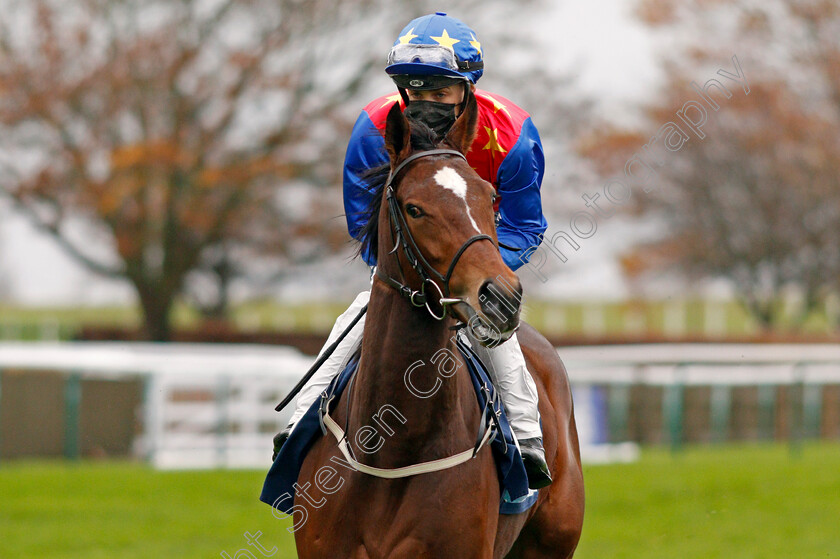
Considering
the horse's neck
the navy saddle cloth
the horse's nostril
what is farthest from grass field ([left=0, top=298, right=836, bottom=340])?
the horse's nostril

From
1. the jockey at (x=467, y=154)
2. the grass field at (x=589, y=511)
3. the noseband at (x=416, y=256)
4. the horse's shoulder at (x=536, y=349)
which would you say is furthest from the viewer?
the grass field at (x=589, y=511)

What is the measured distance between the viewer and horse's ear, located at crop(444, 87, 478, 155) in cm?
348

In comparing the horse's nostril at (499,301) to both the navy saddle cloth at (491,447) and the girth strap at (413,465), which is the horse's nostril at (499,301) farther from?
the navy saddle cloth at (491,447)

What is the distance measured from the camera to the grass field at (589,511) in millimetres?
8469

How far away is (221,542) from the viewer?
28.3 feet

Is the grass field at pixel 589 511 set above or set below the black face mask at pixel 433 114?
below

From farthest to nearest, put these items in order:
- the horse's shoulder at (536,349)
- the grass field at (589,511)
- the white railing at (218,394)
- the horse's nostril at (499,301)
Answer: the white railing at (218,394) → the grass field at (589,511) → the horse's shoulder at (536,349) → the horse's nostril at (499,301)

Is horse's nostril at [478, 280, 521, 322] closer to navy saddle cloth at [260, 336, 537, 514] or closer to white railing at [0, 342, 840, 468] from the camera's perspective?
navy saddle cloth at [260, 336, 537, 514]

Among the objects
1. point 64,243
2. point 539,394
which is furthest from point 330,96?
point 539,394

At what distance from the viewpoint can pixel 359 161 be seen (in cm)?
396

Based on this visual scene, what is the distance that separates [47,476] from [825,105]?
1625cm

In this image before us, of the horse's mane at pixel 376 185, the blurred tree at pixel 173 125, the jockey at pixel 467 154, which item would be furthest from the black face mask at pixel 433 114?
the blurred tree at pixel 173 125

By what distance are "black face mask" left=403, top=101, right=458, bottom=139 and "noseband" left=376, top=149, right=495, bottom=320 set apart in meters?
0.20

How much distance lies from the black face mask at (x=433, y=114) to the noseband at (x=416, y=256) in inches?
7.8
